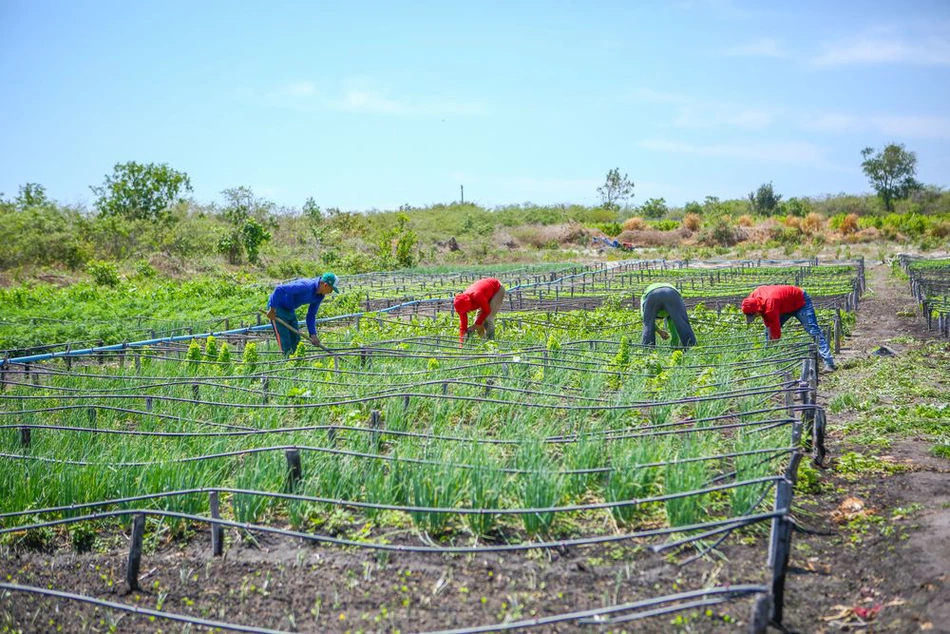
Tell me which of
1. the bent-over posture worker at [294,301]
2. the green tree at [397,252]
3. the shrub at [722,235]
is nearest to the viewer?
the bent-over posture worker at [294,301]

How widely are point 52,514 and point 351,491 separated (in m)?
1.77

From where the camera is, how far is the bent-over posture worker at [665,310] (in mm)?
9812

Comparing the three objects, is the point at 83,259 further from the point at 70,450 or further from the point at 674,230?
the point at 674,230

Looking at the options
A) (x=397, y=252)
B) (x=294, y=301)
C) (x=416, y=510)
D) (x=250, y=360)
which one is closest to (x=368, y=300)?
(x=294, y=301)

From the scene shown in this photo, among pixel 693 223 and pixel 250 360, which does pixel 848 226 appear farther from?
pixel 250 360

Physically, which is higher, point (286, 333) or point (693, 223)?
point (693, 223)

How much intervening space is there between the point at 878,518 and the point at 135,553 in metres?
3.92

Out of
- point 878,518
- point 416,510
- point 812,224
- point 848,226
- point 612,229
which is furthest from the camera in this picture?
point 612,229

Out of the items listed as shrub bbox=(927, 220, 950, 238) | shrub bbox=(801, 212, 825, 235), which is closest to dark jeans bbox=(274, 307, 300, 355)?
shrub bbox=(801, 212, 825, 235)

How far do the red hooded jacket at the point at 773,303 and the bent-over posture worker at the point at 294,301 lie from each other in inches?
189

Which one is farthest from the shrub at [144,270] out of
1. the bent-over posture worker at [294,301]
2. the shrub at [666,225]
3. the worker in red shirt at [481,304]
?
the shrub at [666,225]

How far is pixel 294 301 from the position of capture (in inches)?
387

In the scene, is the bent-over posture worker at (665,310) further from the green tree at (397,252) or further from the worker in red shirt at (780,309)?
the green tree at (397,252)

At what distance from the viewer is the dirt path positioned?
353 cm
